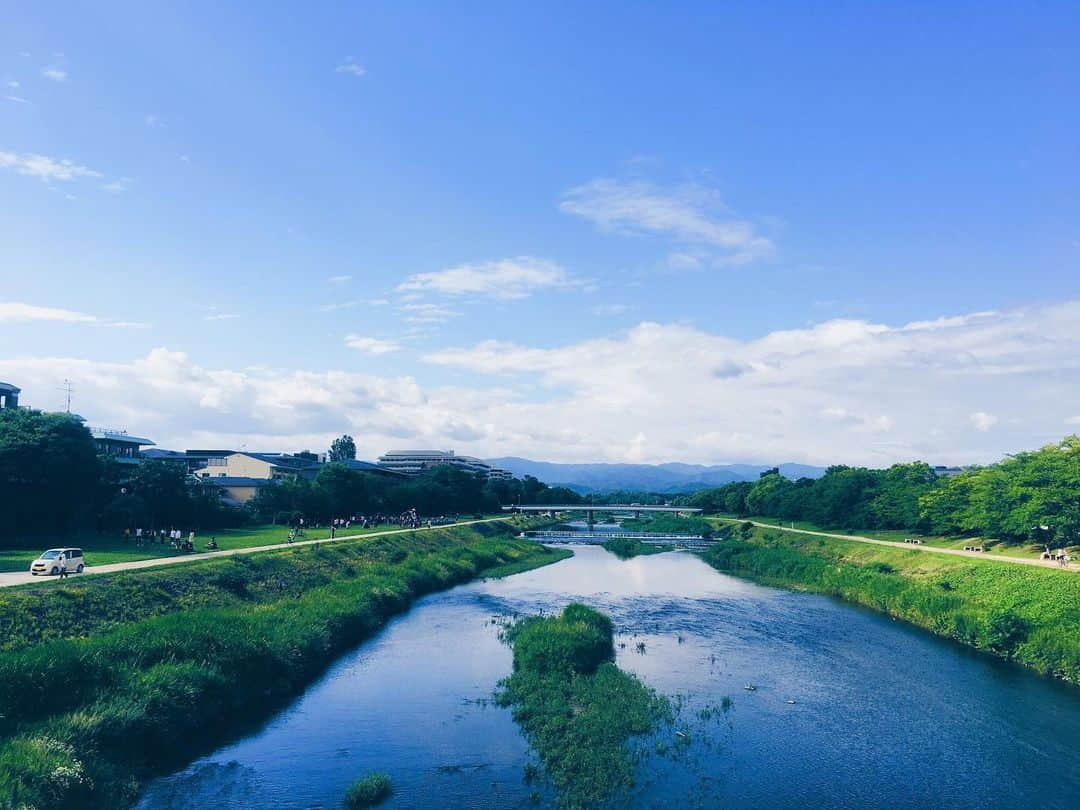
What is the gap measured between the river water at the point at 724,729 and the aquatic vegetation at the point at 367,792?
39 cm

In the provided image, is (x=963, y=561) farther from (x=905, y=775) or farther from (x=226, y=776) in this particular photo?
(x=226, y=776)

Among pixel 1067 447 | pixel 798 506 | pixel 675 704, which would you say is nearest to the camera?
pixel 675 704

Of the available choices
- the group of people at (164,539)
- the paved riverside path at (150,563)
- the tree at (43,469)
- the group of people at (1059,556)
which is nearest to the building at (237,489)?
the group of people at (164,539)

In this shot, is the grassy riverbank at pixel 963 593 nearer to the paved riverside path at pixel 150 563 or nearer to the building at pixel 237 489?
the paved riverside path at pixel 150 563

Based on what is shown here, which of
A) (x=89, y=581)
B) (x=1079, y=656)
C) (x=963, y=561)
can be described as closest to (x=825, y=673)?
(x=1079, y=656)

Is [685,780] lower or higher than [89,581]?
lower

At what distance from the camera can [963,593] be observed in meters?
50.1

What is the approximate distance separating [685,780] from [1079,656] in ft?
83.0

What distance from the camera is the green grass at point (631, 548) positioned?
103025mm

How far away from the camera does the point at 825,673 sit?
36.9 metres

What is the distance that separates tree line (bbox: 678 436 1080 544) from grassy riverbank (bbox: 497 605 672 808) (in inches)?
1610

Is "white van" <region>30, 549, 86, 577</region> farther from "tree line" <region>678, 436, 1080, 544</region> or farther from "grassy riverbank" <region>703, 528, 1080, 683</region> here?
"tree line" <region>678, 436, 1080, 544</region>

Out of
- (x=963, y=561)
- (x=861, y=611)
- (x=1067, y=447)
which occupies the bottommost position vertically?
(x=861, y=611)

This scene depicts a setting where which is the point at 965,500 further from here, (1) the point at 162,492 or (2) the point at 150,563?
(1) the point at 162,492
